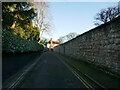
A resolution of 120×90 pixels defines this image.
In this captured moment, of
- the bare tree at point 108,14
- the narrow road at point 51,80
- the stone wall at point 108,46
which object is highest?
the bare tree at point 108,14

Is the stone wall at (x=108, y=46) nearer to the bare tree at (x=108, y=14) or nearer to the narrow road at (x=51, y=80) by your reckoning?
the narrow road at (x=51, y=80)

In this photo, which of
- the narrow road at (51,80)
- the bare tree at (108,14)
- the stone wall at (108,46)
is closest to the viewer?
the narrow road at (51,80)

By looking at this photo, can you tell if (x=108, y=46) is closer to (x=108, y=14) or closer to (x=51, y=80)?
(x=51, y=80)

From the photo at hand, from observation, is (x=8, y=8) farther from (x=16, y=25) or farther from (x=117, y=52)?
(x=117, y=52)

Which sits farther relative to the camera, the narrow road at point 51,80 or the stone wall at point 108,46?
the stone wall at point 108,46

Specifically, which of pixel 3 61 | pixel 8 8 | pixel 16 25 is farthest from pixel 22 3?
pixel 3 61

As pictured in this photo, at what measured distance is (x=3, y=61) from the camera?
516 centimetres

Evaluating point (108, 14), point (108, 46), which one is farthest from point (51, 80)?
point (108, 14)

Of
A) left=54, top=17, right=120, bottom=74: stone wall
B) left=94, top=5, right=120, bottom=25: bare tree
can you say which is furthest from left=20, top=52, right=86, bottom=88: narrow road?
left=94, top=5, right=120, bottom=25: bare tree

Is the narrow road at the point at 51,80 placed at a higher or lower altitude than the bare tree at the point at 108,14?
lower

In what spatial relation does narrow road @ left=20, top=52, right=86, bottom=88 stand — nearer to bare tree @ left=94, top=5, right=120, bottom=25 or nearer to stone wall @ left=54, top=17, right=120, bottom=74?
stone wall @ left=54, top=17, right=120, bottom=74

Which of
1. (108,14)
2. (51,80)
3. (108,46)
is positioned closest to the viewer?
(51,80)

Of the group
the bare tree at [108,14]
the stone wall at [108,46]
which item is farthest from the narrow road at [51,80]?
the bare tree at [108,14]

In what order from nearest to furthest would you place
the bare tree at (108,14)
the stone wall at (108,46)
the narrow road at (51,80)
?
1. the narrow road at (51,80)
2. the stone wall at (108,46)
3. the bare tree at (108,14)
